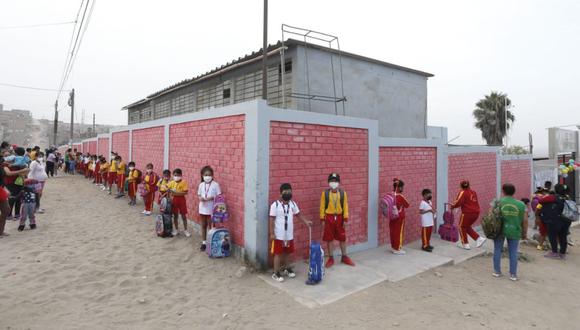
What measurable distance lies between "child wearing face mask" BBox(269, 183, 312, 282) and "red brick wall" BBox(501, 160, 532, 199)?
10.7 metres

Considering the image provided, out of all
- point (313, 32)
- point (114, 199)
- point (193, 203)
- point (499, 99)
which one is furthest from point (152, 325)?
point (499, 99)

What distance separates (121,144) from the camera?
14320 millimetres

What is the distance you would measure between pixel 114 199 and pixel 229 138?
763 centimetres

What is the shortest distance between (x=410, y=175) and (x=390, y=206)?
190 cm

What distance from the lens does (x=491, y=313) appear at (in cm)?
440

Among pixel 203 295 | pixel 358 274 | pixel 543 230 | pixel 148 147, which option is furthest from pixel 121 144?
pixel 543 230

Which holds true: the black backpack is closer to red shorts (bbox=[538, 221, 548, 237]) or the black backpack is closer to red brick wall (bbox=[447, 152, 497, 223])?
red shorts (bbox=[538, 221, 548, 237])

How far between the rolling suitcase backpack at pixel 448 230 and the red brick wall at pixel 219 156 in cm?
557

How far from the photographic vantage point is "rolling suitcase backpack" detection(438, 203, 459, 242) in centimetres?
833

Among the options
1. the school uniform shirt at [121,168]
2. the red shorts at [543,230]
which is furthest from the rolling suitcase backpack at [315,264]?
the school uniform shirt at [121,168]

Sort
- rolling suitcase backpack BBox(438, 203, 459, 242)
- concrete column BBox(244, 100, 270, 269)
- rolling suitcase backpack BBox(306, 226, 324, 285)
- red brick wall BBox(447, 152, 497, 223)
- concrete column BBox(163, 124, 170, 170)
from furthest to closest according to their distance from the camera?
1. red brick wall BBox(447, 152, 497, 223)
2. concrete column BBox(163, 124, 170, 170)
3. rolling suitcase backpack BBox(438, 203, 459, 242)
4. concrete column BBox(244, 100, 270, 269)
5. rolling suitcase backpack BBox(306, 226, 324, 285)

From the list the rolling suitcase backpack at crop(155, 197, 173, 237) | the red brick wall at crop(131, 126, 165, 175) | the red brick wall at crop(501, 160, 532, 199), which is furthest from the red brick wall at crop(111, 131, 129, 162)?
the red brick wall at crop(501, 160, 532, 199)

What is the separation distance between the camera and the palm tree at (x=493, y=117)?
30.0m

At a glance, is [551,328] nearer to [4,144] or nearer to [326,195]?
[326,195]
